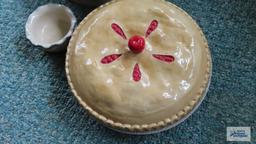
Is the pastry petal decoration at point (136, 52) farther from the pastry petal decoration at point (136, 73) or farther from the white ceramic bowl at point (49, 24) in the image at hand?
the white ceramic bowl at point (49, 24)

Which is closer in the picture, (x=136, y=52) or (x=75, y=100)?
(x=136, y=52)

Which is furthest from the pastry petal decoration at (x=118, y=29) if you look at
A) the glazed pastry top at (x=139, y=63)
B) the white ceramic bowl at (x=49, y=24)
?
the white ceramic bowl at (x=49, y=24)

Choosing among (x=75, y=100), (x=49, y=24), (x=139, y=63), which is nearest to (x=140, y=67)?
(x=139, y=63)

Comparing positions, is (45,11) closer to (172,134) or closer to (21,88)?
(21,88)

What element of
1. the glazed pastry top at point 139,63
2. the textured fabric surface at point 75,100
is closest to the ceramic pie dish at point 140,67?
the glazed pastry top at point 139,63

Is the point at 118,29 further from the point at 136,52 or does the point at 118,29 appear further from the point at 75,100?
the point at 75,100

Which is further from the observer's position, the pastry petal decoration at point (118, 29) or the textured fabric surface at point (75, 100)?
the textured fabric surface at point (75, 100)

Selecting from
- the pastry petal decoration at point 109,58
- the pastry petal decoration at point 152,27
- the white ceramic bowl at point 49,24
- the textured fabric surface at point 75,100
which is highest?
the pastry petal decoration at point 152,27

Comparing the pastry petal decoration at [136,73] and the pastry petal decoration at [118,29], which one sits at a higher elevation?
the pastry petal decoration at [118,29]
